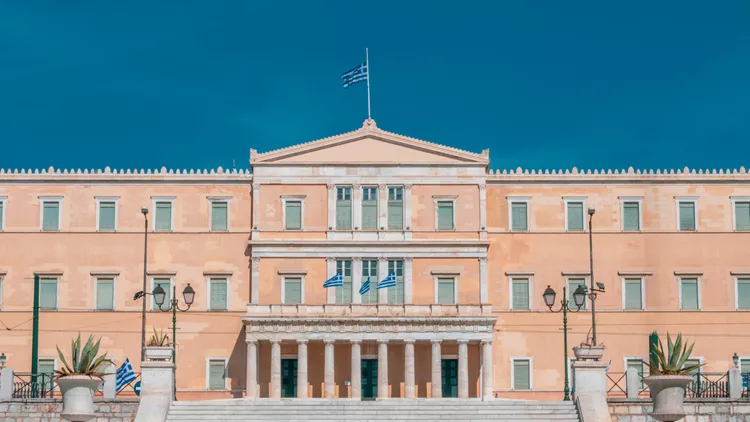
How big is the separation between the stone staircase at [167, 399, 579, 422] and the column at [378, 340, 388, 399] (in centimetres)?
1584

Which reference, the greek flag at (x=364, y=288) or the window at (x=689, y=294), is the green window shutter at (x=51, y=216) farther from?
the window at (x=689, y=294)

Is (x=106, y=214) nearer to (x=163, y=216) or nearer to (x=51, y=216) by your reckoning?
(x=51, y=216)

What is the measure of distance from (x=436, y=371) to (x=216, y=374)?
10.3m

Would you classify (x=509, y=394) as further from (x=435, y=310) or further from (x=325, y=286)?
(x=325, y=286)

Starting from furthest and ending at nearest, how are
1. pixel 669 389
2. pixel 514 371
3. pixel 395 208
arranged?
pixel 395 208 → pixel 514 371 → pixel 669 389

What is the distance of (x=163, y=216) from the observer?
67.2 metres

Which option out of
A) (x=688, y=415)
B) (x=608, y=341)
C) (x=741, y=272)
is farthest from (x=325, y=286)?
(x=688, y=415)

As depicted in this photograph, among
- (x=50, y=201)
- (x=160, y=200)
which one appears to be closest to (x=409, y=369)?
(x=160, y=200)

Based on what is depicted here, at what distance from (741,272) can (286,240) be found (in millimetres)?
21282

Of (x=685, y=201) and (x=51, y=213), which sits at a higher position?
(x=685, y=201)

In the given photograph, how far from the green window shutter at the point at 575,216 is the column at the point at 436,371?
9.07 metres

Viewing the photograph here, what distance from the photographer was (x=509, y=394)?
6519cm

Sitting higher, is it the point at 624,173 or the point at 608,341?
the point at 624,173

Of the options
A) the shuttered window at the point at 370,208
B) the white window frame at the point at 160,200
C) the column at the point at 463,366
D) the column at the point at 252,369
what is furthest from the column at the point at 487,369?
the white window frame at the point at 160,200
